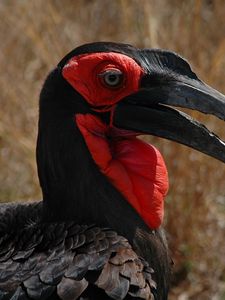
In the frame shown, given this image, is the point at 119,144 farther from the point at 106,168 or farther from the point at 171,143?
the point at 171,143

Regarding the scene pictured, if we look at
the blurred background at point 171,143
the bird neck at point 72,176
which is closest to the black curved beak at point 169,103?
the bird neck at point 72,176

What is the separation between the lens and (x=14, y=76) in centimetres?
630

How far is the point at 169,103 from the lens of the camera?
3.45m

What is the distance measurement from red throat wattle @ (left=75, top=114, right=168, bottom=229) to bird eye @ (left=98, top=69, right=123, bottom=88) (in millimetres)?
133

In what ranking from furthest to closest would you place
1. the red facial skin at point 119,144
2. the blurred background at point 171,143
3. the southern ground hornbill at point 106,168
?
the blurred background at point 171,143
the red facial skin at point 119,144
the southern ground hornbill at point 106,168

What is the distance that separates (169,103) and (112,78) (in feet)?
0.73

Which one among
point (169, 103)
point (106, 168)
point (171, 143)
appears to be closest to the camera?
point (169, 103)

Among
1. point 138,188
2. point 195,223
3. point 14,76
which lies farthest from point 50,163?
point 14,76

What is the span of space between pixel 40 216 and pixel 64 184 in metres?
0.22

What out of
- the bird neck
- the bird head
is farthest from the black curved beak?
the bird neck

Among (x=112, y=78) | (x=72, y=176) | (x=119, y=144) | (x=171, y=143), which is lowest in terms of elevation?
(x=171, y=143)

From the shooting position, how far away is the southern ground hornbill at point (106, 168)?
11.1 feet

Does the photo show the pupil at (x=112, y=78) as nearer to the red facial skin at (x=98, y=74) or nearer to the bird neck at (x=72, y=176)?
the red facial skin at (x=98, y=74)

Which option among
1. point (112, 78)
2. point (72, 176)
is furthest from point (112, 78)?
point (72, 176)
